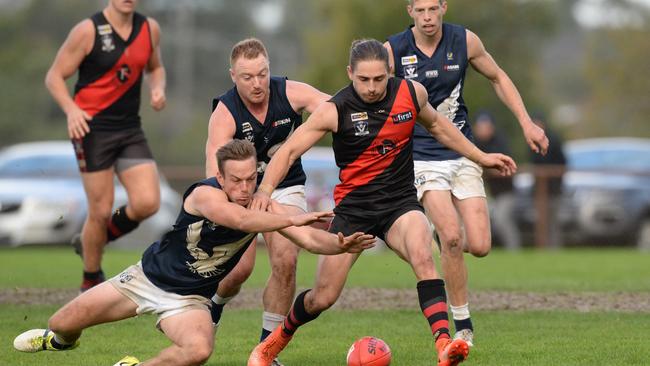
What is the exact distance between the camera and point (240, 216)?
6965 mm

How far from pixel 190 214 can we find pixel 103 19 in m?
3.60

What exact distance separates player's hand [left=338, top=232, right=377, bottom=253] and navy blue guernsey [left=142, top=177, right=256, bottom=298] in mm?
695

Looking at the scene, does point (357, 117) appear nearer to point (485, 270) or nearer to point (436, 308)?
point (436, 308)

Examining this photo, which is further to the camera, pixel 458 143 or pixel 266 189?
pixel 458 143

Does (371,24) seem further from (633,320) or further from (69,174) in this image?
(633,320)

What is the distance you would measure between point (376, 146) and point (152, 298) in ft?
5.50

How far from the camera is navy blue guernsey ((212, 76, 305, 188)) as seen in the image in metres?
8.04

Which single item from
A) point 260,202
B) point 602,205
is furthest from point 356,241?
point 602,205

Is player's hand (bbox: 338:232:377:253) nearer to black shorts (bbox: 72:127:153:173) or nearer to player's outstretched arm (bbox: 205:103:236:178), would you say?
player's outstretched arm (bbox: 205:103:236:178)

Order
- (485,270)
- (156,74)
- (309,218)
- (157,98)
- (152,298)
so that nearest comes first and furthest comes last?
(309,218), (152,298), (157,98), (156,74), (485,270)

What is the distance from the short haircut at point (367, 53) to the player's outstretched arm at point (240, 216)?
1017 millimetres

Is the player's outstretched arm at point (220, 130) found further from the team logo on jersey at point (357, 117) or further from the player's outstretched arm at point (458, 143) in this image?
the player's outstretched arm at point (458, 143)

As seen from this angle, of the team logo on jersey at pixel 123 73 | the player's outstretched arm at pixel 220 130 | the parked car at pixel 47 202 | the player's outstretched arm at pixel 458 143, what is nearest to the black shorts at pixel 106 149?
the team logo on jersey at pixel 123 73

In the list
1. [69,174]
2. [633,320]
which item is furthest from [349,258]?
[69,174]
